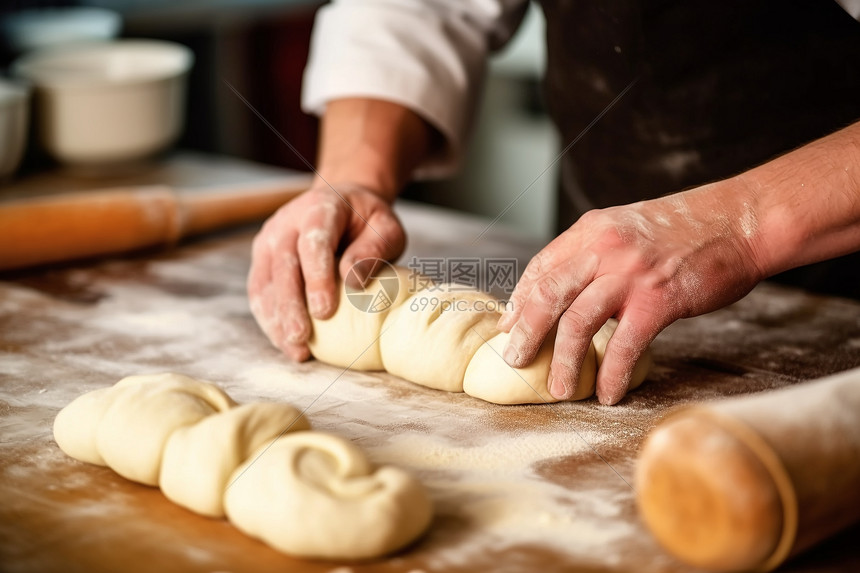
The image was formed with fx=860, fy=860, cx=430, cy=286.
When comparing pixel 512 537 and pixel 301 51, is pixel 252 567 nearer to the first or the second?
pixel 512 537

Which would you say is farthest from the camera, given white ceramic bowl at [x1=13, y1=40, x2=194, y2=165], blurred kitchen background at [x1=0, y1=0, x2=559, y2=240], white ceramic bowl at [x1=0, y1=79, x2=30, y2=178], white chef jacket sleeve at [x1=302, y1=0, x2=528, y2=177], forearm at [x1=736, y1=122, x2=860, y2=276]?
blurred kitchen background at [x1=0, y1=0, x2=559, y2=240]

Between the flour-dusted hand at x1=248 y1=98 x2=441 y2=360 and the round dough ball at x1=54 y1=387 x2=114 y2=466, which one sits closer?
the round dough ball at x1=54 y1=387 x2=114 y2=466

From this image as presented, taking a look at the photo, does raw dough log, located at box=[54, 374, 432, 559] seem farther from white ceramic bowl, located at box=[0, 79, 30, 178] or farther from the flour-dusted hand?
white ceramic bowl, located at box=[0, 79, 30, 178]

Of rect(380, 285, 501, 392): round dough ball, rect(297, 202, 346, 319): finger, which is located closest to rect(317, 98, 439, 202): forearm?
rect(297, 202, 346, 319): finger

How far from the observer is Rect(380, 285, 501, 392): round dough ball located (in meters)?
1.65

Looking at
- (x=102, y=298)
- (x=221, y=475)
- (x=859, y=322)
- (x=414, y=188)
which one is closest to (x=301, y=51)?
(x=414, y=188)

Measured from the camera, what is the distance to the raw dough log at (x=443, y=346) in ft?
5.24

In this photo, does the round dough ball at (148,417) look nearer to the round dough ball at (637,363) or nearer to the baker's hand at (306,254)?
the baker's hand at (306,254)

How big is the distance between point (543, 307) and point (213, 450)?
60 centimetres

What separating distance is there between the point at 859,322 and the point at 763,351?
332 millimetres

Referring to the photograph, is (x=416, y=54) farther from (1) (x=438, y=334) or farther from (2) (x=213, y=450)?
(2) (x=213, y=450)

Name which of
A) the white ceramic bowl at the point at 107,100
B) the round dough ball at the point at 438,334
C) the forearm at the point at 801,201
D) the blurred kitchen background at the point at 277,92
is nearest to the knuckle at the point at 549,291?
the round dough ball at the point at 438,334

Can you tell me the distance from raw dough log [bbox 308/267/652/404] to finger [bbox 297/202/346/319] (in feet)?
0.11

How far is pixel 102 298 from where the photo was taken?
221 cm
